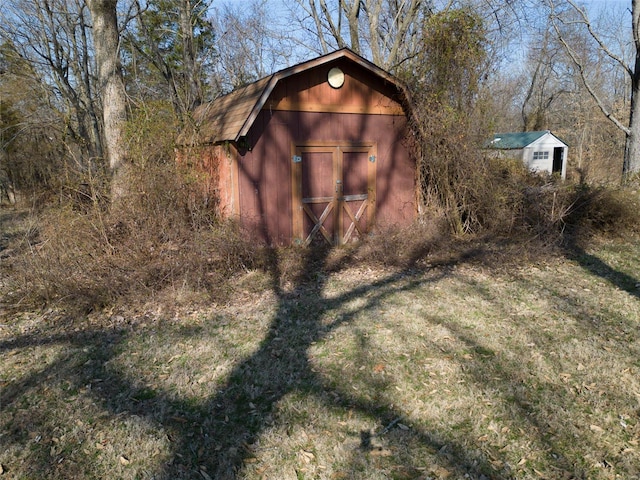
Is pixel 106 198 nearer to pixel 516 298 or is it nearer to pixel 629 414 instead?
pixel 516 298

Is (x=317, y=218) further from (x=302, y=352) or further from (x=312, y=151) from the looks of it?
(x=302, y=352)

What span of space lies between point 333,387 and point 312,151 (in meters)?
5.95

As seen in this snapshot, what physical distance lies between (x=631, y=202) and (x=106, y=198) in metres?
10.3

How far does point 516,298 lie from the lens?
20.6 feet

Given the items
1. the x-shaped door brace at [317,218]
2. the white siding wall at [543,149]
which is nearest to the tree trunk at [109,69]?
the x-shaped door brace at [317,218]

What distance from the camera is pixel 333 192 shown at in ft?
31.3

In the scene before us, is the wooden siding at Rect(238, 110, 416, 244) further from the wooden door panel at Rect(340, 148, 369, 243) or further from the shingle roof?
the shingle roof

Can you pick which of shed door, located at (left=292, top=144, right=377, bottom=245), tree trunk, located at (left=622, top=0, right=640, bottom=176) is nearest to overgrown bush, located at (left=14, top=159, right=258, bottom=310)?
shed door, located at (left=292, top=144, right=377, bottom=245)

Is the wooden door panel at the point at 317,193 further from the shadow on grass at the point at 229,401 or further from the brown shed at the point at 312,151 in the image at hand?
the shadow on grass at the point at 229,401

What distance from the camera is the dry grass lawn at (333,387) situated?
3.25 metres

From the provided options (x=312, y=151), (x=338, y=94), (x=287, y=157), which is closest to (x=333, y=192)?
(x=312, y=151)

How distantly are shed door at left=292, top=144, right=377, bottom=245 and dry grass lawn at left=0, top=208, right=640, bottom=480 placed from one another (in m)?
3.08

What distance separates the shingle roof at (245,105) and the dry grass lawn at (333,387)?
3.23 metres

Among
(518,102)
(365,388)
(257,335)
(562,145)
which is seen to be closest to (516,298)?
(365,388)
